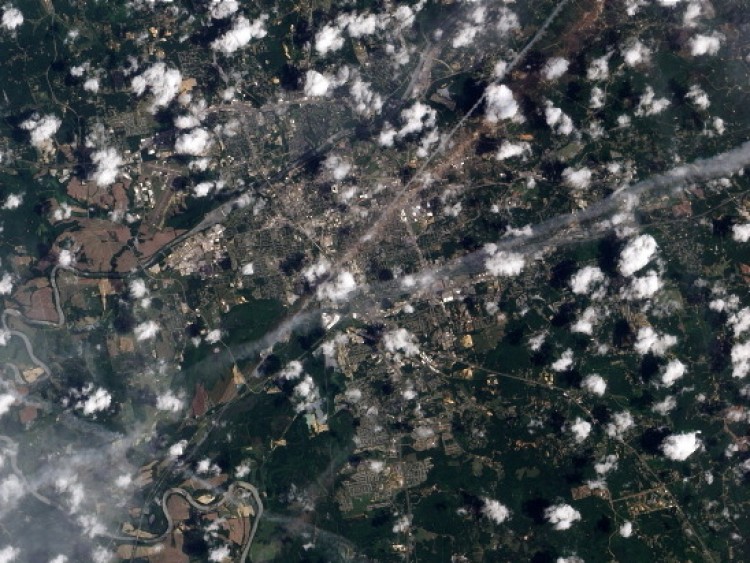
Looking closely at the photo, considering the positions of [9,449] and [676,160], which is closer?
[676,160]

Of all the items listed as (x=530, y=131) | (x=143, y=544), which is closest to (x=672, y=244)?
(x=530, y=131)

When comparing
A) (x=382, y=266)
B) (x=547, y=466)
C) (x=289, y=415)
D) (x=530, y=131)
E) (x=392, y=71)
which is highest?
(x=392, y=71)

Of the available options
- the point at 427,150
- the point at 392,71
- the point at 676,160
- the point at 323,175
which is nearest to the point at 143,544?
the point at 323,175

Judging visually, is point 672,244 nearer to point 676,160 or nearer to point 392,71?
point 676,160

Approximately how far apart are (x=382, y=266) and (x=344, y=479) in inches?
750

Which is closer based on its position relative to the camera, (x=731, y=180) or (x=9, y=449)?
(x=731, y=180)

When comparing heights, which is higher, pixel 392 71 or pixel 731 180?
pixel 392 71

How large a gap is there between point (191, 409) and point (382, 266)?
847 inches

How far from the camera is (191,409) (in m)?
61.2

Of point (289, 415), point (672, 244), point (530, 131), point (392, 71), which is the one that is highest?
point (392, 71)

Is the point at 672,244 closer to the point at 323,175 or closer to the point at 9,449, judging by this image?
the point at 323,175

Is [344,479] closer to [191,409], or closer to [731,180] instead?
[191,409]

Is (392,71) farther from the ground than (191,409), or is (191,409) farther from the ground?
(392,71)

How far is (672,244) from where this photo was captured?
2277 inches
